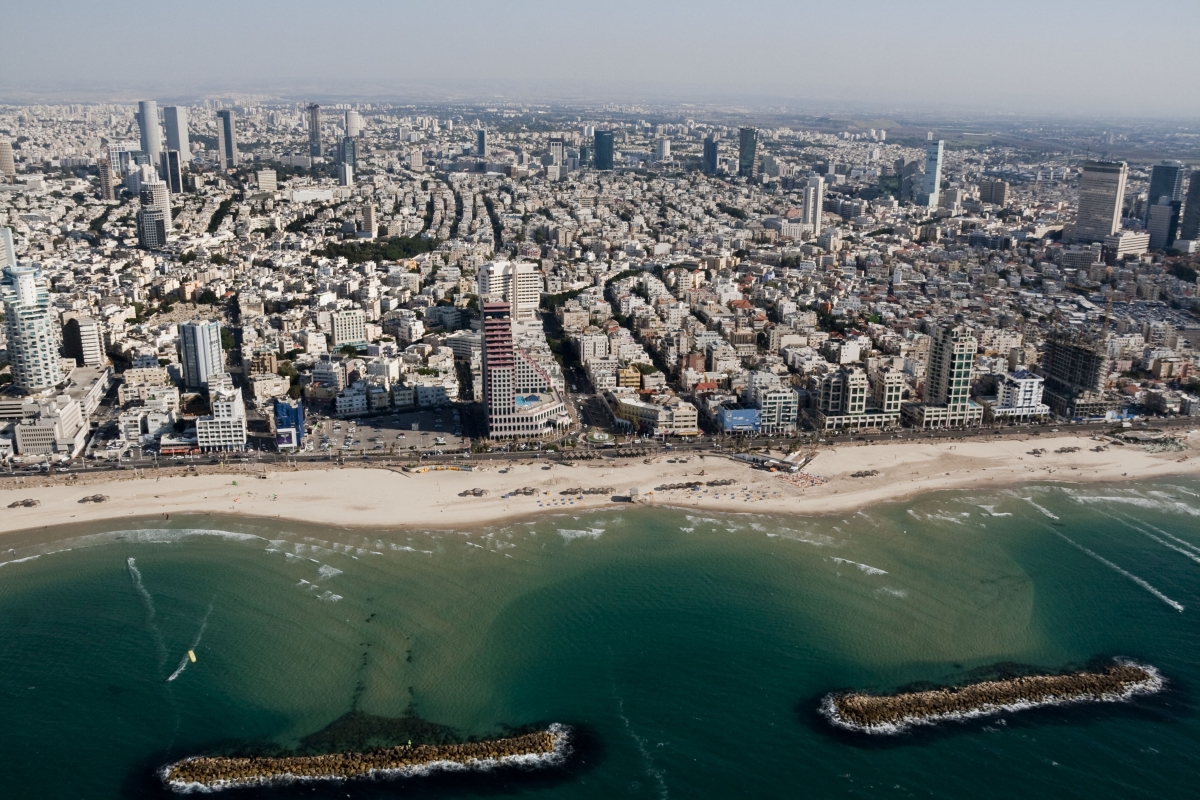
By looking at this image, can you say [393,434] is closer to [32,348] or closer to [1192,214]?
[32,348]

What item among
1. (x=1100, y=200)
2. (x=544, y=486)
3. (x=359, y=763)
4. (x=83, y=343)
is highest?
(x=1100, y=200)

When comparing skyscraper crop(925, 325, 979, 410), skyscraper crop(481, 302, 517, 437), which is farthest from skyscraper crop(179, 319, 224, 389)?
skyscraper crop(925, 325, 979, 410)

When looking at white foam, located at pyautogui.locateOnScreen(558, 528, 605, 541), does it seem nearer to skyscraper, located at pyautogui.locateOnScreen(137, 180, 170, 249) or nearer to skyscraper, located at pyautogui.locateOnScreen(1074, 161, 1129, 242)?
skyscraper, located at pyautogui.locateOnScreen(137, 180, 170, 249)

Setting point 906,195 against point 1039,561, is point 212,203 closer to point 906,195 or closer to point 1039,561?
point 906,195

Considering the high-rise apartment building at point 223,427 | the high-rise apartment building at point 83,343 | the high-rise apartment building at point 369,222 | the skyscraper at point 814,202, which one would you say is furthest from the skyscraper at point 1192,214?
the high-rise apartment building at point 83,343

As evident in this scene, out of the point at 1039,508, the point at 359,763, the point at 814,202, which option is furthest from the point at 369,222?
the point at 359,763
